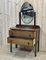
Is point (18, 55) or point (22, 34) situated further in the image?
point (18, 55)

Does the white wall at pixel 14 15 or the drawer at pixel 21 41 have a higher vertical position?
the white wall at pixel 14 15

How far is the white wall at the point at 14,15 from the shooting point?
3719 millimetres

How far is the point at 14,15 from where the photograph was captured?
4020 millimetres

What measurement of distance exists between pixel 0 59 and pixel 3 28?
1248mm

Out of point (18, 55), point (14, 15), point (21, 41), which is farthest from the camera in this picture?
point (14, 15)

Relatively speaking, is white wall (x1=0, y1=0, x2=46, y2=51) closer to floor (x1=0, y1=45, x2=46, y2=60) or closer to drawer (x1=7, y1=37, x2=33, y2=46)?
floor (x1=0, y1=45, x2=46, y2=60)

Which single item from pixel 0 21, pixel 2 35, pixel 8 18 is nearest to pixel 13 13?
pixel 8 18

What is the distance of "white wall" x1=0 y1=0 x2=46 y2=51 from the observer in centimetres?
372

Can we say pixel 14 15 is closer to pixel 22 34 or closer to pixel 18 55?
→ pixel 22 34

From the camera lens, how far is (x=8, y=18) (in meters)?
4.12

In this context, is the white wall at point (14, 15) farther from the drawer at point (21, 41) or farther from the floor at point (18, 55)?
the drawer at point (21, 41)

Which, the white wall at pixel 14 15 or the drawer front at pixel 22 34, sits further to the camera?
the white wall at pixel 14 15

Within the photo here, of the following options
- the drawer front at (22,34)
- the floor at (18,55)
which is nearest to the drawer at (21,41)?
A: the drawer front at (22,34)

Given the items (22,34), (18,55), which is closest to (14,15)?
(22,34)
